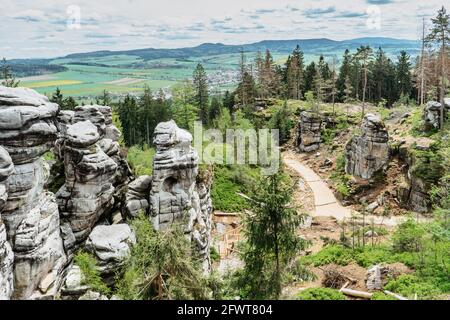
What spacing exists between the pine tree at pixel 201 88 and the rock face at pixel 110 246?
143ft

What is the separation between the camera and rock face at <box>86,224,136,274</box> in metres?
20.7

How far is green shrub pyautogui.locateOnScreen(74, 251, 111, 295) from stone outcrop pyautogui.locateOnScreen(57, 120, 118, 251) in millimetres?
2942

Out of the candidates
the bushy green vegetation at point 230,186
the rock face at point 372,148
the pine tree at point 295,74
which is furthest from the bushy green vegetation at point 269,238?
the pine tree at point 295,74

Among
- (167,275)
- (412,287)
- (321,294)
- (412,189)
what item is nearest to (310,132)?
(412,189)

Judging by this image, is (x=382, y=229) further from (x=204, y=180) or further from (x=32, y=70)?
(x=32, y=70)

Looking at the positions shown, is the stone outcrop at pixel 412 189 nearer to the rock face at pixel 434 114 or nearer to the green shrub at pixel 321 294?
the rock face at pixel 434 114

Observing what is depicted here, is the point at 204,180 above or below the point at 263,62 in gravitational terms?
below

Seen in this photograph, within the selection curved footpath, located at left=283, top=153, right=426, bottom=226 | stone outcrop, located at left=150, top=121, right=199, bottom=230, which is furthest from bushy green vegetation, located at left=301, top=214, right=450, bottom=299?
stone outcrop, located at left=150, top=121, right=199, bottom=230

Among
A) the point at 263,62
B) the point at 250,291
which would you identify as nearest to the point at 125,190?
the point at 250,291

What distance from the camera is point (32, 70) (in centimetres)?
4297

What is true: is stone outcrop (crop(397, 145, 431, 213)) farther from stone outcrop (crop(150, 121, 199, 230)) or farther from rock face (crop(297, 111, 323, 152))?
stone outcrop (crop(150, 121, 199, 230))

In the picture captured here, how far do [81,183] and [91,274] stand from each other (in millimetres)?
5443

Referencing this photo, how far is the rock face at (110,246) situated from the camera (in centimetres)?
2072
